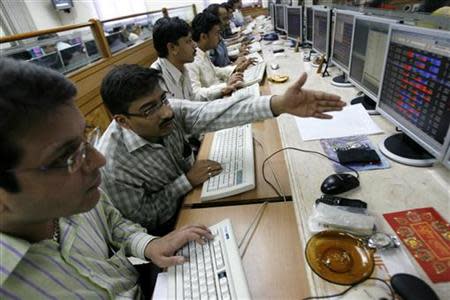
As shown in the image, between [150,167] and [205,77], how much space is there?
4.84ft

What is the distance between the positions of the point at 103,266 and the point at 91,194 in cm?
23

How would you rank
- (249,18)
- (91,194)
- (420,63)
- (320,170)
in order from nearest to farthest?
(91,194) → (420,63) → (320,170) → (249,18)

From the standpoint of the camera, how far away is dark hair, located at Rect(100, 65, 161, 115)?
0.93 m

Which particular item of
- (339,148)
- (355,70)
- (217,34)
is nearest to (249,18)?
(217,34)

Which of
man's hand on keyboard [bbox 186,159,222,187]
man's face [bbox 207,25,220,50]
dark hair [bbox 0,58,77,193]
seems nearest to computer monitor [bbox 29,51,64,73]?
man's face [bbox 207,25,220,50]

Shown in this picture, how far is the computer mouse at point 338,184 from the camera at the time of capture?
2.43ft

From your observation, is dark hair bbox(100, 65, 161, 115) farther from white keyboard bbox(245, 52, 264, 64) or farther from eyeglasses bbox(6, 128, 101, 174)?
white keyboard bbox(245, 52, 264, 64)

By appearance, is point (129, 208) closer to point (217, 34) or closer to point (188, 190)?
point (188, 190)

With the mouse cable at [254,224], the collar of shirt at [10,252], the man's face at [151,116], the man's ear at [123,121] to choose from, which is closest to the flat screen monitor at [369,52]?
the mouse cable at [254,224]

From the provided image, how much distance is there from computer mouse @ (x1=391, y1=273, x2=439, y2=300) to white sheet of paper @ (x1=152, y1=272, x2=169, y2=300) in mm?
479

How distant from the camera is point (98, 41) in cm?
281

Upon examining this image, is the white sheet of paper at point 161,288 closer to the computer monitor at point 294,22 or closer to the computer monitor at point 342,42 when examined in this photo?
the computer monitor at point 342,42

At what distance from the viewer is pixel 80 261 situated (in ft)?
2.01

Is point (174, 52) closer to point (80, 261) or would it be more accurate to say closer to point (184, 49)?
point (184, 49)
